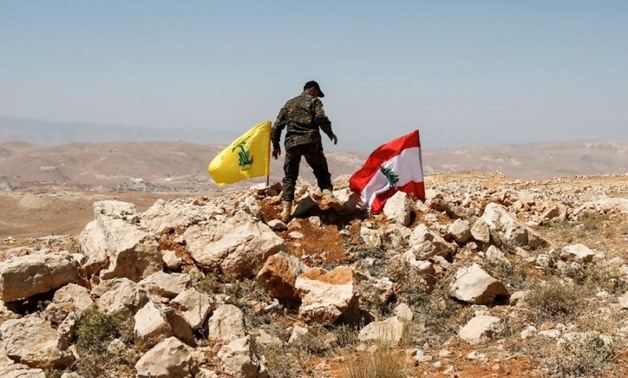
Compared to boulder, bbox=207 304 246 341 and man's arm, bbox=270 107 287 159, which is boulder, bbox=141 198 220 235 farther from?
boulder, bbox=207 304 246 341

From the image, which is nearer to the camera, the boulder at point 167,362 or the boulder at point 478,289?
the boulder at point 167,362

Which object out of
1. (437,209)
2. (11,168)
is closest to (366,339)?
(437,209)

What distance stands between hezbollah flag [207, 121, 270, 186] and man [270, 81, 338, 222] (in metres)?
0.56

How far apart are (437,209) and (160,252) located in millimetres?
4684

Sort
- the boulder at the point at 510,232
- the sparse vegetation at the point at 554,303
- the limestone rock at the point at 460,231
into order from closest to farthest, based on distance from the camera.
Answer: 1. the sparse vegetation at the point at 554,303
2. the limestone rock at the point at 460,231
3. the boulder at the point at 510,232

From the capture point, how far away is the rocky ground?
4688 mm

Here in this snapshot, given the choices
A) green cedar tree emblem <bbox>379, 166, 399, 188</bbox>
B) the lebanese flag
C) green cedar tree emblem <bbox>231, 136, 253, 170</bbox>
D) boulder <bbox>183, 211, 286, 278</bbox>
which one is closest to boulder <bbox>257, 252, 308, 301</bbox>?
boulder <bbox>183, 211, 286, 278</bbox>

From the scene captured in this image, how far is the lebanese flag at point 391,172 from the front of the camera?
30.3 ft

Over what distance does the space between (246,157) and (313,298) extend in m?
3.83

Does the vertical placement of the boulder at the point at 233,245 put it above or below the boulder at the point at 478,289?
above

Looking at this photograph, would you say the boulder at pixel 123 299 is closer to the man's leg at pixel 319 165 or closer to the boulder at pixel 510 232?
the man's leg at pixel 319 165

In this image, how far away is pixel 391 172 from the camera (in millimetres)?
9281

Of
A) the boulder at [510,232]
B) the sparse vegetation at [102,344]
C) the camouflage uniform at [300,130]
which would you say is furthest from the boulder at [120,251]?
the boulder at [510,232]

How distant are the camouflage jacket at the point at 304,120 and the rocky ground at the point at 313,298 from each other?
931 millimetres
